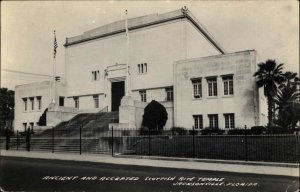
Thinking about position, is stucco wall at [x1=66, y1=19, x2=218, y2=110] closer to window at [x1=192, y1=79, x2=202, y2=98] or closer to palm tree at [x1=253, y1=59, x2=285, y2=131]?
window at [x1=192, y1=79, x2=202, y2=98]

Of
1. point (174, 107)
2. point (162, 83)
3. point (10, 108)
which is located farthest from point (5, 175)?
point (10, 108)

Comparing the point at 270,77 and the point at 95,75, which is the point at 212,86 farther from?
the point at 95,75

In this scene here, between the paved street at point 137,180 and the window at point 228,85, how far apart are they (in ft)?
53.7

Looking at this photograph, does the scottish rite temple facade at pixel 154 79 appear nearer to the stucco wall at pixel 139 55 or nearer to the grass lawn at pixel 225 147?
the stucco wall at pixel 139 55

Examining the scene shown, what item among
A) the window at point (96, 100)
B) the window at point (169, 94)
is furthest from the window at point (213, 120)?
the window at point (96, 100)

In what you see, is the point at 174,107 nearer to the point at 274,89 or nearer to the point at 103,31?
the point at 274,89

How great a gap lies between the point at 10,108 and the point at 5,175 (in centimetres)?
3624

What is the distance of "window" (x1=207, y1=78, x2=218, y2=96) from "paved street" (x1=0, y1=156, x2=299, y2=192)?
1652 cm

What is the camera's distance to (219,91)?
1171 inches

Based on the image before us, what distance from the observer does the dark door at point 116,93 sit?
37688 mm

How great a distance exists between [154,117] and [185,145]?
8.99 m

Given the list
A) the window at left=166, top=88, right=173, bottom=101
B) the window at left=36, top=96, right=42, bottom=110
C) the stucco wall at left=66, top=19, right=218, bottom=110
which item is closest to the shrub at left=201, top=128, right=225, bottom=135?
the window at left=166, top=88, right=173, bottom=101

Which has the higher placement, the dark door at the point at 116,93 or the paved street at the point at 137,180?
the dark door at the point at 116,93

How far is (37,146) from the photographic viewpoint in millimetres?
25453
